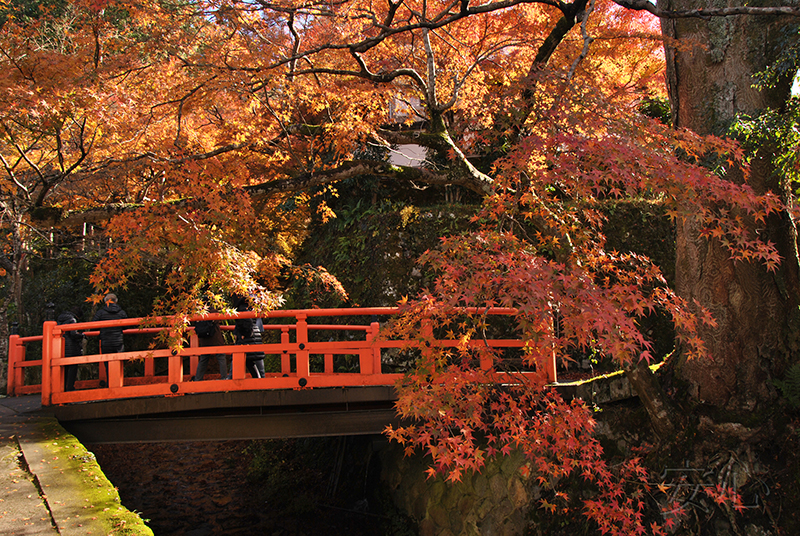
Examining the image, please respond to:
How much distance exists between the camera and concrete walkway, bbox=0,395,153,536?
11.0ft

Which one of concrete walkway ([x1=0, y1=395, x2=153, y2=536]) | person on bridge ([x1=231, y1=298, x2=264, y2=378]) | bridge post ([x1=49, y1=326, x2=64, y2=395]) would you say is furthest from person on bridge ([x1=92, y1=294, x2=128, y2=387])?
person on bridge ([x1=231, y1=298, x2=264, y2=378])

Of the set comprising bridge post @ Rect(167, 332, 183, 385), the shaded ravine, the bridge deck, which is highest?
bridge post @ Rect(167, 332, 183, 385)

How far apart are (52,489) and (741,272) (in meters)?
6.50

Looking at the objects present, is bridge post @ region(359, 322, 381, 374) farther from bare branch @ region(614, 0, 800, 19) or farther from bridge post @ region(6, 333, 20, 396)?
bridge post @ region(6, 333, 20, 396)

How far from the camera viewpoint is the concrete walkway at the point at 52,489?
334 cm

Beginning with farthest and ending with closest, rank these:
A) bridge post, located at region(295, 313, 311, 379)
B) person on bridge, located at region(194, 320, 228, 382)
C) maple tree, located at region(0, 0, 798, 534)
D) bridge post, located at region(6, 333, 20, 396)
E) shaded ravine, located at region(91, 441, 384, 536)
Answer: bridge post, located at region(6, 333, 20, 396) < shaded ravine, located at region(91, 441, 384, 536) < person on bridge, located at region(194, 320, 228, 382) < bridge post, located at region(295, 313, 311, 379) < maple tree, located at region(0, 0, 798, 534)

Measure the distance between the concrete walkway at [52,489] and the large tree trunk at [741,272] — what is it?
5473 millimetres

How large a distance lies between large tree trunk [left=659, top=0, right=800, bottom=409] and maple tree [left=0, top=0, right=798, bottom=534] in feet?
0.17

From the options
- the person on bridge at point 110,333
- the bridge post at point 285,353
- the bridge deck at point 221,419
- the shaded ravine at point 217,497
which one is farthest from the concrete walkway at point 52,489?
the shaded ravine at point 217,497

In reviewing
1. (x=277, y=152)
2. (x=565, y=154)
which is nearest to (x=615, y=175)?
(x=565, y=154)

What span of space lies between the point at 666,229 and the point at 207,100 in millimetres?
8202

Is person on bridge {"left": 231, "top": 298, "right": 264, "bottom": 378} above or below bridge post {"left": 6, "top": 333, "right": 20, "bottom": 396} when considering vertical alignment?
above

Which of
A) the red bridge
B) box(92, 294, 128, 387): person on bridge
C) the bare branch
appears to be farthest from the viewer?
box(92, 294, 128, 387): person on bridge

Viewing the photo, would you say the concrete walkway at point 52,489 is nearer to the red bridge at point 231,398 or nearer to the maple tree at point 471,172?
the red bridge at point 231,398
